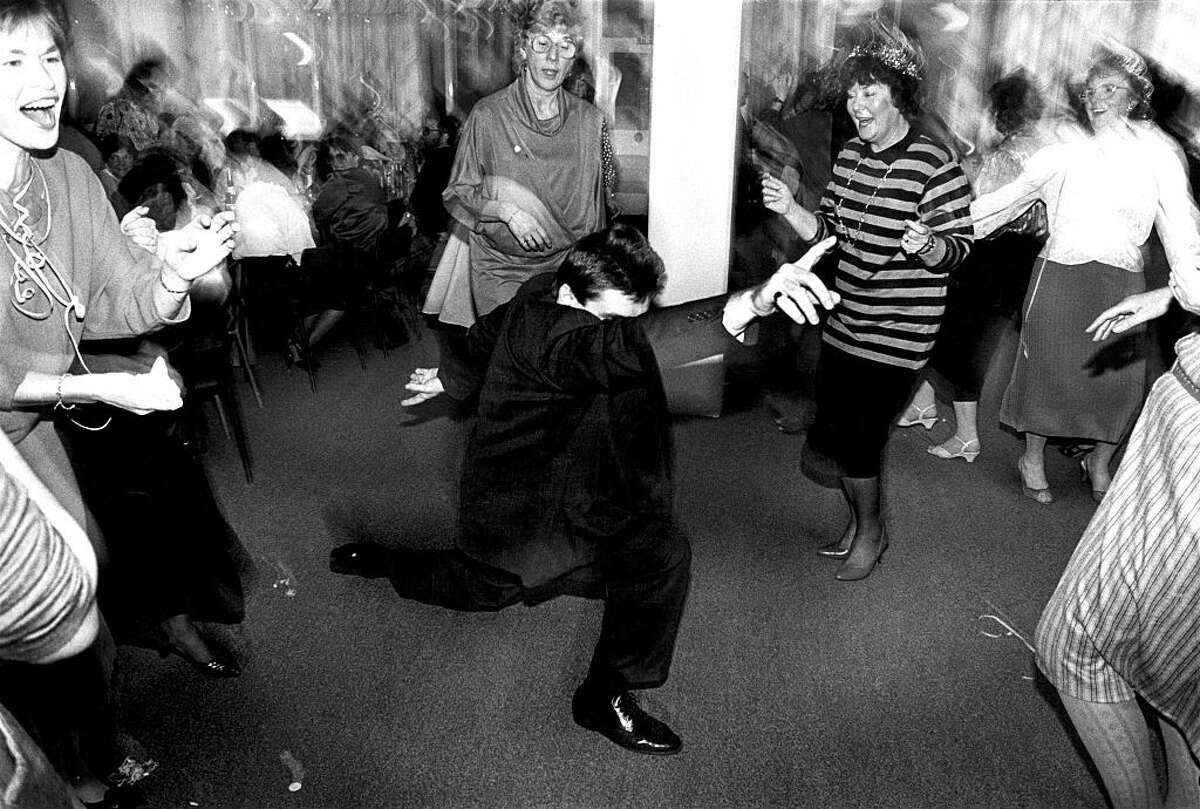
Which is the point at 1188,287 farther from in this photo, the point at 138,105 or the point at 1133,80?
the point at 138,105

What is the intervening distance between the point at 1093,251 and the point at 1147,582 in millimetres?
1884

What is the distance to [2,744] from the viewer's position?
0.63 m

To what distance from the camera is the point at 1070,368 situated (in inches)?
117

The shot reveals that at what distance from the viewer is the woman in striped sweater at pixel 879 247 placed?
2.15m

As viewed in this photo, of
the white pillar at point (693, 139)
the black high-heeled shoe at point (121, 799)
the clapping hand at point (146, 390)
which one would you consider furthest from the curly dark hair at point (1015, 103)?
the black high-heeled shoe at point (121, 799)

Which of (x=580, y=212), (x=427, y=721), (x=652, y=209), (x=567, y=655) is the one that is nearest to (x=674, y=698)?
(x=567, y=655)

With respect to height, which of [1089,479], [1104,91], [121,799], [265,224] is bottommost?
[1089,479]

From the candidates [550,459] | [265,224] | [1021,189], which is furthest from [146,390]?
[265,224]

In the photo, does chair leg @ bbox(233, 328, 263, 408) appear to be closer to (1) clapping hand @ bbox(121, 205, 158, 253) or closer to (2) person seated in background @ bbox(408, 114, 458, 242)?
(2) person seated in background @ bbox(408, 114, 458, 242)

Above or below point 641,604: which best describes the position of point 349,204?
above

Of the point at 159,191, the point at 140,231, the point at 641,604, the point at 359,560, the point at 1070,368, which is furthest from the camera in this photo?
the point at 1070,368

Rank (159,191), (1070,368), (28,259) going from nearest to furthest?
(28,259) < (159,191) < (1070,368)

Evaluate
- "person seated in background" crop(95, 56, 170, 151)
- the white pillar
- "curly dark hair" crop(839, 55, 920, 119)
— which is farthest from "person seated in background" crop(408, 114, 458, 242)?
"curly dark hair" crop(839, 55, 920, 119)

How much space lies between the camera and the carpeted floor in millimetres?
1749
